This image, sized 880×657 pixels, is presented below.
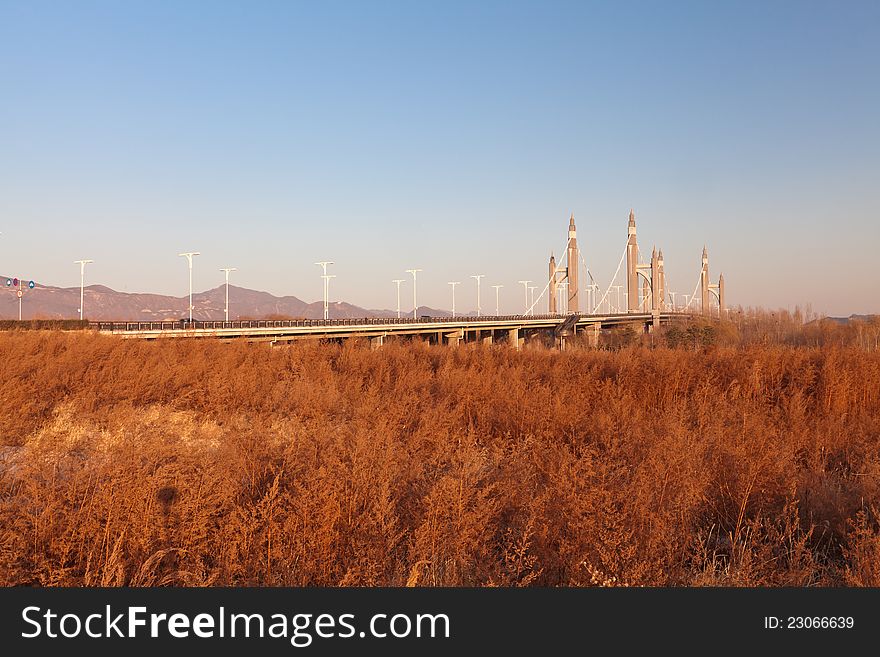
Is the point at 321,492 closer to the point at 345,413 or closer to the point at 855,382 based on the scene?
the point at 345,413

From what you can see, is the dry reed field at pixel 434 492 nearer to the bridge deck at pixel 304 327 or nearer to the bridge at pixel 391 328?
the bridge at pixel 391 328

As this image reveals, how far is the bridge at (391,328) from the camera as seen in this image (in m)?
34.3

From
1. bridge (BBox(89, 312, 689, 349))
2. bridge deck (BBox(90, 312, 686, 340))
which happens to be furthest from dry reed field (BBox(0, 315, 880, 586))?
bridge deck (BBox(90, 312, 686, 340))

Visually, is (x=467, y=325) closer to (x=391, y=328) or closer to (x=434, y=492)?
(x=391, y=328)

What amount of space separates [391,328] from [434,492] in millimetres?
49124

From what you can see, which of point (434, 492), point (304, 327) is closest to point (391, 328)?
point (304, 327)

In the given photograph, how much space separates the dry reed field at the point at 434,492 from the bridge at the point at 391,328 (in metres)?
16.2

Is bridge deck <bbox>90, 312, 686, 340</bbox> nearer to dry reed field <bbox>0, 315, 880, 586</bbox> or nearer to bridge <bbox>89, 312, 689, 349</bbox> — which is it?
bridge <bbox>89, 312, 689, 349</bbox>

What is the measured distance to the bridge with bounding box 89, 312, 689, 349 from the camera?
3434 cm

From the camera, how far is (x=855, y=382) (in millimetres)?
12906

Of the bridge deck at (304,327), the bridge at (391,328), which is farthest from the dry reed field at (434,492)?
Result: the bridge deck at (304,327)

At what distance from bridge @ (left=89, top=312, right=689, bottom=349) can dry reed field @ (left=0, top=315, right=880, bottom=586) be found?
16190 millimetres

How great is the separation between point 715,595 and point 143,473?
16.4 ft

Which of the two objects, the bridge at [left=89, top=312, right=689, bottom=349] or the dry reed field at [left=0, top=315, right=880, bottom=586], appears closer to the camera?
the dry reed field at [left=0, top=315, right=880, bottom=586]
